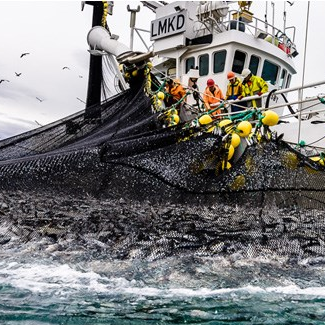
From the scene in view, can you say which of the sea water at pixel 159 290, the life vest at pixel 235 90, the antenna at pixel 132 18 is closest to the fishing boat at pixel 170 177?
the sea water at pixel 159 290

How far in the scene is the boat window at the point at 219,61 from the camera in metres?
11.4

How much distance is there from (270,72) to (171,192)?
8633 mm

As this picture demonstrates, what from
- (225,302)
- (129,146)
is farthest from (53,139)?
(225,302)

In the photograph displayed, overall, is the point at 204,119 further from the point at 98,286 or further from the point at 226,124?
the point at 98,286

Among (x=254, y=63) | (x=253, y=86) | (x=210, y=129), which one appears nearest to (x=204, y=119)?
(x=210, y=129)

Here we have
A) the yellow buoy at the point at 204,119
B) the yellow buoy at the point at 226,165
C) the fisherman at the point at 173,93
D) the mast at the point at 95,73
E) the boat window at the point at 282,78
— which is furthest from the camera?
the boat window at the point at 282,78

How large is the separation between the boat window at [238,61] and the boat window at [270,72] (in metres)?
0.90

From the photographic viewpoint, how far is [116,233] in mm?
3816

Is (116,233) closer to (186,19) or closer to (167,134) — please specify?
(167,134)

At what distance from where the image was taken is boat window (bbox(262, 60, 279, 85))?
12.1 metres

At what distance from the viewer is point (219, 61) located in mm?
11555

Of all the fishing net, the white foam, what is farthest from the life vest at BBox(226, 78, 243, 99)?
the white foam

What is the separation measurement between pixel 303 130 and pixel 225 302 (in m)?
6.73

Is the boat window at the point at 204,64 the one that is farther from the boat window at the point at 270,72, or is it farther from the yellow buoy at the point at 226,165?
the yellow buoy at the point at 226,165
